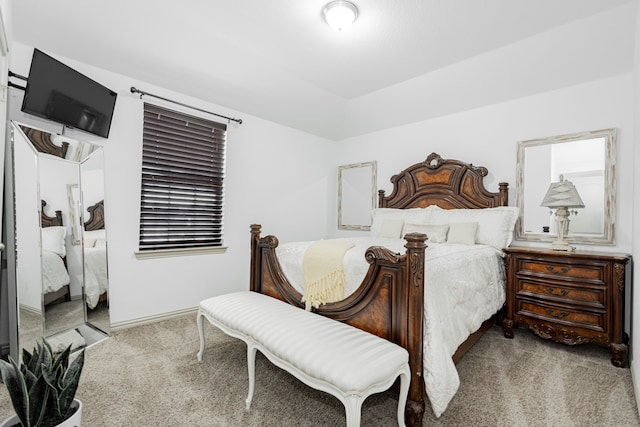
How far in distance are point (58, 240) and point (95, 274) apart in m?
0.46

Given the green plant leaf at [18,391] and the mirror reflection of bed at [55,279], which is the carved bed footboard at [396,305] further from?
the mirror reflection of bed at [55,279]

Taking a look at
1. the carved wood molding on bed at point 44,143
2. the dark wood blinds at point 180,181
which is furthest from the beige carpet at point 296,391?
the carved wood molding on bed at point 44,143

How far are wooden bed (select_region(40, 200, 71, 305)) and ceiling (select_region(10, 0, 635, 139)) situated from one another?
1.42 meters

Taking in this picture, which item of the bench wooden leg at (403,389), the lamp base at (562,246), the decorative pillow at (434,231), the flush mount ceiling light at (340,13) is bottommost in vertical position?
the bench wooden leg at (403,389)

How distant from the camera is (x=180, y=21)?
254 cm

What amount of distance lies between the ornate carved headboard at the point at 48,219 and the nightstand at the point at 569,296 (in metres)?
3.88

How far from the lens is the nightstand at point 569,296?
2.34m

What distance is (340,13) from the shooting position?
2.33 m

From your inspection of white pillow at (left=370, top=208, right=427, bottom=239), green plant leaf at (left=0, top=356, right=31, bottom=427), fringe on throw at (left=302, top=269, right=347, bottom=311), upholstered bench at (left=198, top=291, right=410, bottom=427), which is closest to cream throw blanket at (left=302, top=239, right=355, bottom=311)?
fringe on throw at (left=302, top=269, right=347, bottom=311)

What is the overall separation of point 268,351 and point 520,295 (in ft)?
7.86

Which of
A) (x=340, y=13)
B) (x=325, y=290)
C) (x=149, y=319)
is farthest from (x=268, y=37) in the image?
(x=149, y=319)

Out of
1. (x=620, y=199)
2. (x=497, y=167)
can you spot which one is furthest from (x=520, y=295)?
(x=497, y=167)

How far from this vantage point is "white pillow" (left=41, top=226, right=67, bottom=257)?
229 cm

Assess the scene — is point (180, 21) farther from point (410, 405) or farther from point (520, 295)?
point (520, 295)
